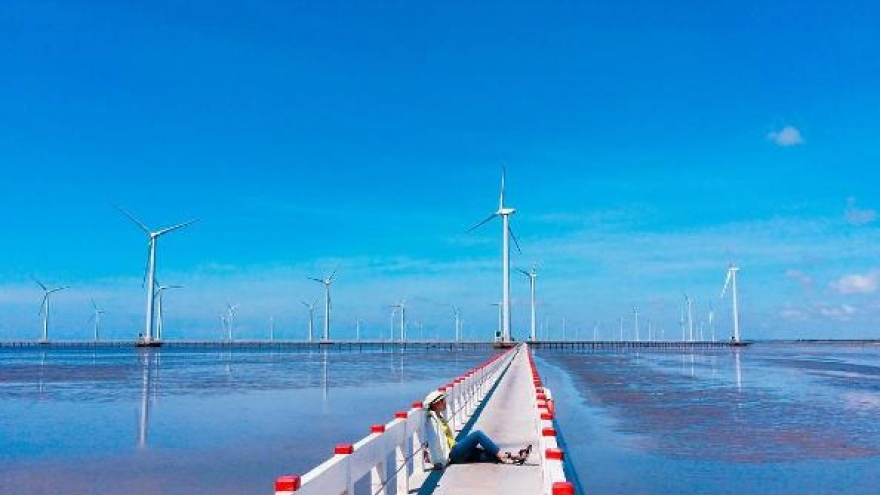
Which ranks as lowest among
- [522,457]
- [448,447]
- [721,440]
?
[721,440]

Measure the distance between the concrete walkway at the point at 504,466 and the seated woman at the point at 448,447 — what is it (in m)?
0.14

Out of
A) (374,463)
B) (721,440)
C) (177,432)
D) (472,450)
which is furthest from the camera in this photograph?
(177,432)

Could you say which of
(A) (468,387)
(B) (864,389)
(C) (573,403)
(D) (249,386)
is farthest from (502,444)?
(B) (864,389)

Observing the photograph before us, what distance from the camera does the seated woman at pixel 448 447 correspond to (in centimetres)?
1289

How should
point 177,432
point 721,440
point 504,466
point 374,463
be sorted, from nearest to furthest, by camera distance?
1. point 374,463
2. point 504,466
3. point 721,440
4. point 177,432

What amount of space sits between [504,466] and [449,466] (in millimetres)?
877

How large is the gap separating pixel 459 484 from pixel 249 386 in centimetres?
3545

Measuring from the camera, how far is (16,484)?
16734 mm

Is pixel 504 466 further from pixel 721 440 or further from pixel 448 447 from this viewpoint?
pixel 721 440

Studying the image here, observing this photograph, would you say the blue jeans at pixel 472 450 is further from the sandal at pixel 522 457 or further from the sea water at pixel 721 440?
the sea water at pixel 721 440

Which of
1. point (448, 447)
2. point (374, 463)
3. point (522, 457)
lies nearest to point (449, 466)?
point (448, 447)

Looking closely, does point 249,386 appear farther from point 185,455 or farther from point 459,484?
point 459,484

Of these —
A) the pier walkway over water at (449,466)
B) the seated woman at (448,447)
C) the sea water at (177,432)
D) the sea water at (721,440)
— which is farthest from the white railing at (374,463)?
the sea water at (721,440)

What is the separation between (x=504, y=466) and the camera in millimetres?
13094
